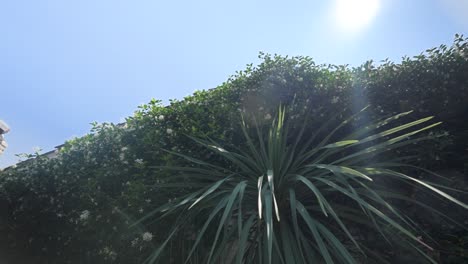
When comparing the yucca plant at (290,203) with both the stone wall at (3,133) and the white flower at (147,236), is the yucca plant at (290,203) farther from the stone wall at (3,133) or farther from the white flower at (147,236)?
the stone wall at (3,133)

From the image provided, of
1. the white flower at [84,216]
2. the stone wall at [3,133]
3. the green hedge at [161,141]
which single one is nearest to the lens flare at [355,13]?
the green hedge at [161,141]

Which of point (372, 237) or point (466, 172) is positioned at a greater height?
point (466, 172)

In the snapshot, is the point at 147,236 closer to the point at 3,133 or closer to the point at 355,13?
the point at 355,13

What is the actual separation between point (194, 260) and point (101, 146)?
1.66 m

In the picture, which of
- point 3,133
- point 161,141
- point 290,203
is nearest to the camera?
point 290,203

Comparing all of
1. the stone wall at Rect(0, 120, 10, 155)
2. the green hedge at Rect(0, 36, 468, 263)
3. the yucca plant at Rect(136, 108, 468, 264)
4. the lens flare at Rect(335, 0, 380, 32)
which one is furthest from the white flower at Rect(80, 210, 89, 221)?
the stone wall at Rect(0, 120, 10, 155)

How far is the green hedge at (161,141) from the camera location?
8.68ft

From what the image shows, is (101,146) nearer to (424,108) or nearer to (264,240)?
(264,240)

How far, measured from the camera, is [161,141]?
3027 mm

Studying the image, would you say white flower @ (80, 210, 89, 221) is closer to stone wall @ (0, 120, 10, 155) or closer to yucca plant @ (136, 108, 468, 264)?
yucca plant @ (136, 108, 468, 264)

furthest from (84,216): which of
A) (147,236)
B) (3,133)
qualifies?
(3,133)

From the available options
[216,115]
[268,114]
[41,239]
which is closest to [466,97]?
[268,114]

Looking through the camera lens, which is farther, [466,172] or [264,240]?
[466,172]

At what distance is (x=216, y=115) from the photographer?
10.0 feet
